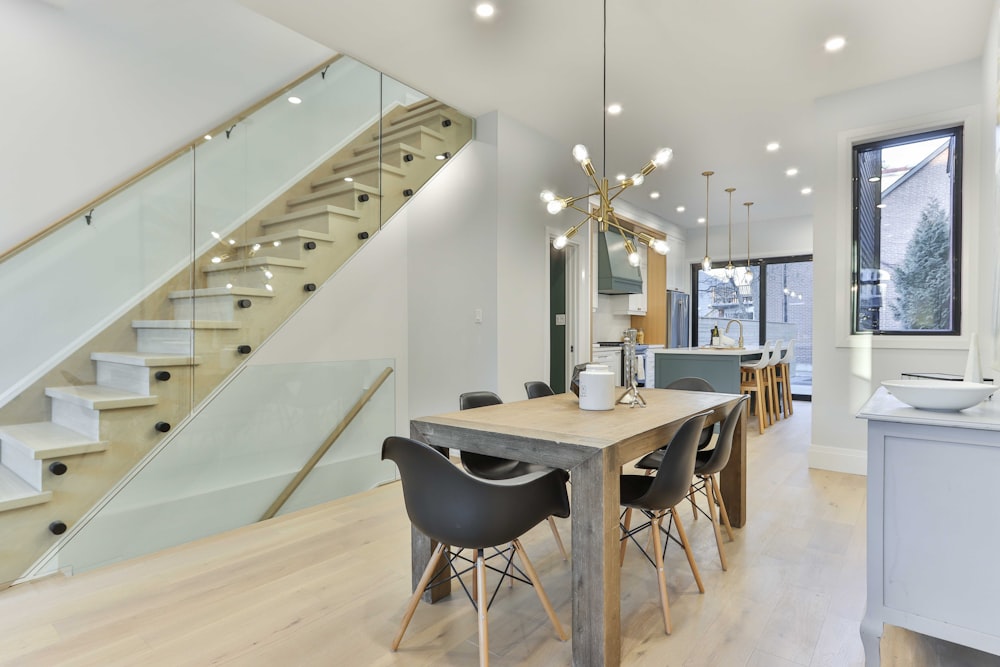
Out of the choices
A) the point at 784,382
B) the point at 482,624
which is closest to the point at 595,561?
the point at 482,624

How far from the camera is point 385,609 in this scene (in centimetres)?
209

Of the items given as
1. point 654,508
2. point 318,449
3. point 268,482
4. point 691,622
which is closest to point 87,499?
point 268,482

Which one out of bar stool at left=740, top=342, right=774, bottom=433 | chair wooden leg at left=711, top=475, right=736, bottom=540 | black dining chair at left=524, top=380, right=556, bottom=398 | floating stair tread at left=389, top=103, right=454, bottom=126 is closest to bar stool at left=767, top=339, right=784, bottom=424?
bar stool at left=740, top=342, right=774, bottom=433

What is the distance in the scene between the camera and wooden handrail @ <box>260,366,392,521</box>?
3.17 metres

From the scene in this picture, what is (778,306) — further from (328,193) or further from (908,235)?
(328,193)

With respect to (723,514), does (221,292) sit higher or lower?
higher

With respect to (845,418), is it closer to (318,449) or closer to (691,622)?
(691,622)

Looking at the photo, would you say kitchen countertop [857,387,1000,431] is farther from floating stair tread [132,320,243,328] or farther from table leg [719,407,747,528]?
floating stair tread [132,320,243,328]

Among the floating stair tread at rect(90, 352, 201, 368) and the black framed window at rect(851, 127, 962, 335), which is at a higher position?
the black framed window at rect(851, 127, 962, 335)

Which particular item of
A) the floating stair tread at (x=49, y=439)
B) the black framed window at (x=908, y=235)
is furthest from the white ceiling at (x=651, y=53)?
the floating stair tread at (x=49, y=439)

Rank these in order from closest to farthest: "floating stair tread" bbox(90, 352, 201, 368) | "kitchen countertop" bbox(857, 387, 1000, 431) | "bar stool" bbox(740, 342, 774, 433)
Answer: "kitchen countertop" bbox(857, 387, 1000, 431)
"floating stair tread" bbox(90, 352, 201, 368)
"bar stool" bbox(740, 342, 774, 433)

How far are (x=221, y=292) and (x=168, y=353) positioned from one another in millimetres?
418

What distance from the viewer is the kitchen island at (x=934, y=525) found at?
1.49 m

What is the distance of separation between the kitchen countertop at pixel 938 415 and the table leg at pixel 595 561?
2.67 ft
